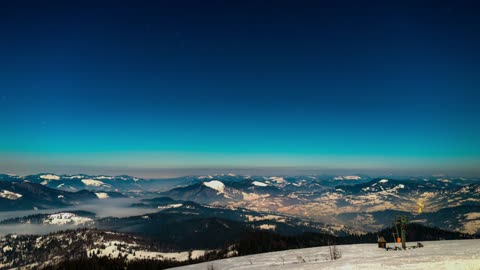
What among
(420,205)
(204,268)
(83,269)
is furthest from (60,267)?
(420,205)

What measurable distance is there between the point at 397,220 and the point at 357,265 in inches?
780

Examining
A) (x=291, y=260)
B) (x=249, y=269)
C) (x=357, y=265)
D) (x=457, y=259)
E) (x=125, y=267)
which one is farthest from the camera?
(x=125, y=267)

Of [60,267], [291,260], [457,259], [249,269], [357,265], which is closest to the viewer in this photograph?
[457,259]

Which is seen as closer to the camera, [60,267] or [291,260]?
[291,260]

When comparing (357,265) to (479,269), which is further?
(357,265)

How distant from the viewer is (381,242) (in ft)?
122

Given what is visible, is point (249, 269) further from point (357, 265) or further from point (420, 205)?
point (420, 205)

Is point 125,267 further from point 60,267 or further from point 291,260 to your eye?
point 291,260

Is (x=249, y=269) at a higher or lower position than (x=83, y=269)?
higher

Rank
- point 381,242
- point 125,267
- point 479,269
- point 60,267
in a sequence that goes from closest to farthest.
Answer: point 479,269 → point 381,242 → point 125,267 → point 60,267

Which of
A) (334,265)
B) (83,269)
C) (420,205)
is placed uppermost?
(420,205)

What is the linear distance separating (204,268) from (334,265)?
16.5 metres

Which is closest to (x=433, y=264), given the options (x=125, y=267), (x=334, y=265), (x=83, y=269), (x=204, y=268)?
(x=334, y=265)

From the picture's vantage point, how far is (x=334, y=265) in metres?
23.8
